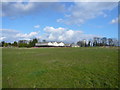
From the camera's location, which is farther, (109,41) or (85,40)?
(85,40)

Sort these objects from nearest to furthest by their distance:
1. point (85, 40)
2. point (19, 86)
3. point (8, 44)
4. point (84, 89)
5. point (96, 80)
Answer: point (84, 89)
point (19, 86)
point (96, 80)
point (8, 44)
point (85, 40)

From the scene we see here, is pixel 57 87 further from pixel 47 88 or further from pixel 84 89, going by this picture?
pixel 84 89

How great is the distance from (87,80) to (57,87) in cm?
158

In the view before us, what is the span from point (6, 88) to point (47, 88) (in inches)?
69.2

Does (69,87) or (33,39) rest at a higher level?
(33,39)

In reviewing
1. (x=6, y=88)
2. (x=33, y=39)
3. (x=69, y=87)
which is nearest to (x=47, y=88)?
(x=69, y=87)

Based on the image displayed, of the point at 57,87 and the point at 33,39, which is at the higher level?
the point at 33,39

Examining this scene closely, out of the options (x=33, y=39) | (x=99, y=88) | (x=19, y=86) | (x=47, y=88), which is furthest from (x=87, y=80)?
(x=33, y=39)

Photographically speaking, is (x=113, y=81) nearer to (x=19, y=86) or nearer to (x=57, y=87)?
(x=57, y=87)

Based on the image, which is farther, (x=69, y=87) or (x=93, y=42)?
(x=93, y=42)

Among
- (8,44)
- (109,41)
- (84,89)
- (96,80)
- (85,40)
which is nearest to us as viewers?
(84,89)

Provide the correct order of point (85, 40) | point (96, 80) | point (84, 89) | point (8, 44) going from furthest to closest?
point (85, 40), point (8, 44), point (96, 80), point (84, 89)

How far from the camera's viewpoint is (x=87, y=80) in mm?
5254

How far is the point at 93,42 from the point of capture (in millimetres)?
110562
